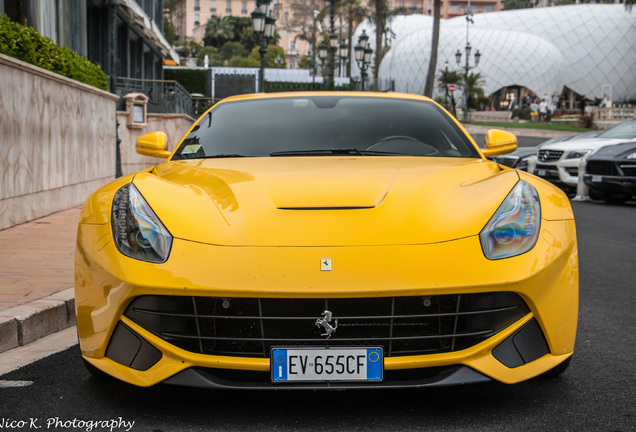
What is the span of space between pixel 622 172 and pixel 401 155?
392 inches

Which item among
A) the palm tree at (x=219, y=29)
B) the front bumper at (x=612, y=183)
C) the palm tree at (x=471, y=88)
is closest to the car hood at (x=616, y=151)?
the front bumper at (x=612, y=183)

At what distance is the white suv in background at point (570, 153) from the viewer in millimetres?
14219

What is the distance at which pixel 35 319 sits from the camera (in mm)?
3982

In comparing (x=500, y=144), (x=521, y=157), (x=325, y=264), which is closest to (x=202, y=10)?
(x=521, y=157)

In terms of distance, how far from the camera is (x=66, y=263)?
561 cm

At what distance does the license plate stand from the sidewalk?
189 cm

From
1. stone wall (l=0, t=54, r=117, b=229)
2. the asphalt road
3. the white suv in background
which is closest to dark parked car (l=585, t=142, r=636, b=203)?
the white suv in background

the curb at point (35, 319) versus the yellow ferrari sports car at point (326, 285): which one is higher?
the yellow ferrari sports car at point (326, 285)

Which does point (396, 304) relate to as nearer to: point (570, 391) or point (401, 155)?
point (570, 391)

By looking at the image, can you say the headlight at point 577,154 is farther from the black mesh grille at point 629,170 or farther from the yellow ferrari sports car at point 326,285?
the yellow ferrari sports car at point 326,285

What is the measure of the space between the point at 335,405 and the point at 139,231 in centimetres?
98

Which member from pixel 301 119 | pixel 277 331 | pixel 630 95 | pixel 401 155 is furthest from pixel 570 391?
pixel 630 95

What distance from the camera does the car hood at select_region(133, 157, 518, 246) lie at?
8.79ft

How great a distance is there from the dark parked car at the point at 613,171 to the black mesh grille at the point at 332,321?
1094 cm
